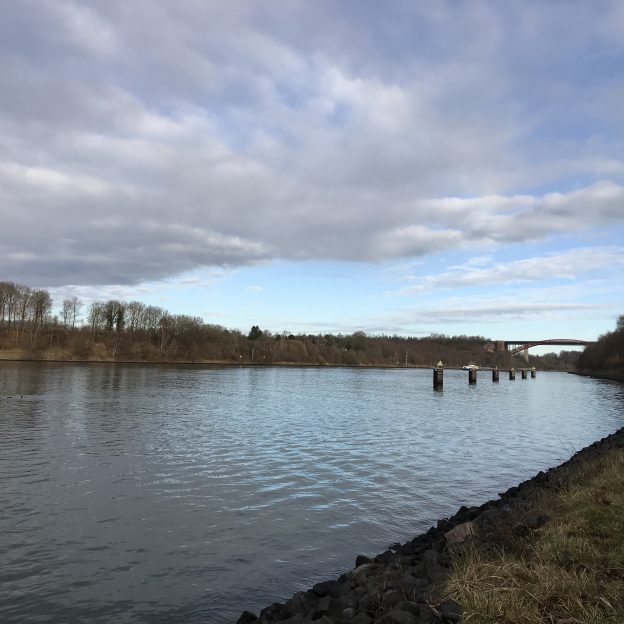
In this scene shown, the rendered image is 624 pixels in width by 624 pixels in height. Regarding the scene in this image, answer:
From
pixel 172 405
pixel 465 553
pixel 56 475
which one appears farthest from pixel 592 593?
pixel 172 405

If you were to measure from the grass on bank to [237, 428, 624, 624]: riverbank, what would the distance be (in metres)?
0.03

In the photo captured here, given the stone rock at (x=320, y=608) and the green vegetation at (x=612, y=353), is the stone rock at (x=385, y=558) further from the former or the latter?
the green vegetation at (x=612, y=353)

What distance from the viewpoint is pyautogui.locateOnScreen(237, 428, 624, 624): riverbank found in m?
6.09

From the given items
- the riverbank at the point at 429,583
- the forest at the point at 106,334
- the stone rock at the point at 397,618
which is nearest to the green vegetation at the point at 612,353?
Answer: the forest at the point at 106,334

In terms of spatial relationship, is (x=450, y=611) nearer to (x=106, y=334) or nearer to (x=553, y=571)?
(x=553, y=571)

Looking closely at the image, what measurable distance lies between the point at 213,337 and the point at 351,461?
552 ft

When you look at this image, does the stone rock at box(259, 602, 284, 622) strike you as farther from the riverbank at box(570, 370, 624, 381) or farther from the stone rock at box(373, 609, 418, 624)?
the riverbank at box(570, 370, 624, 381)

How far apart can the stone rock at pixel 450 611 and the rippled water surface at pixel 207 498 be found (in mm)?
4343

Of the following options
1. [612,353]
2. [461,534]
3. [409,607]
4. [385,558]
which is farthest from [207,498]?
[612,353]

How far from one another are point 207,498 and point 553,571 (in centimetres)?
1107

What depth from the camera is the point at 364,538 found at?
1311 centimetres

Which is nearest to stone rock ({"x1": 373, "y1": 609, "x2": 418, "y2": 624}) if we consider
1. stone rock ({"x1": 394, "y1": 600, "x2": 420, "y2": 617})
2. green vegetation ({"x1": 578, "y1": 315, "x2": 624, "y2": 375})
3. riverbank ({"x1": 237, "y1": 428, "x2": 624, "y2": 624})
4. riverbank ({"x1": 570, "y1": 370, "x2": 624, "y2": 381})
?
riverbank ({"x1": 237, "y1": 428, "x2": 624, "y2": 624})

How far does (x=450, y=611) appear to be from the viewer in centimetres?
597

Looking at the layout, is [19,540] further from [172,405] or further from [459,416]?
[459,416]
